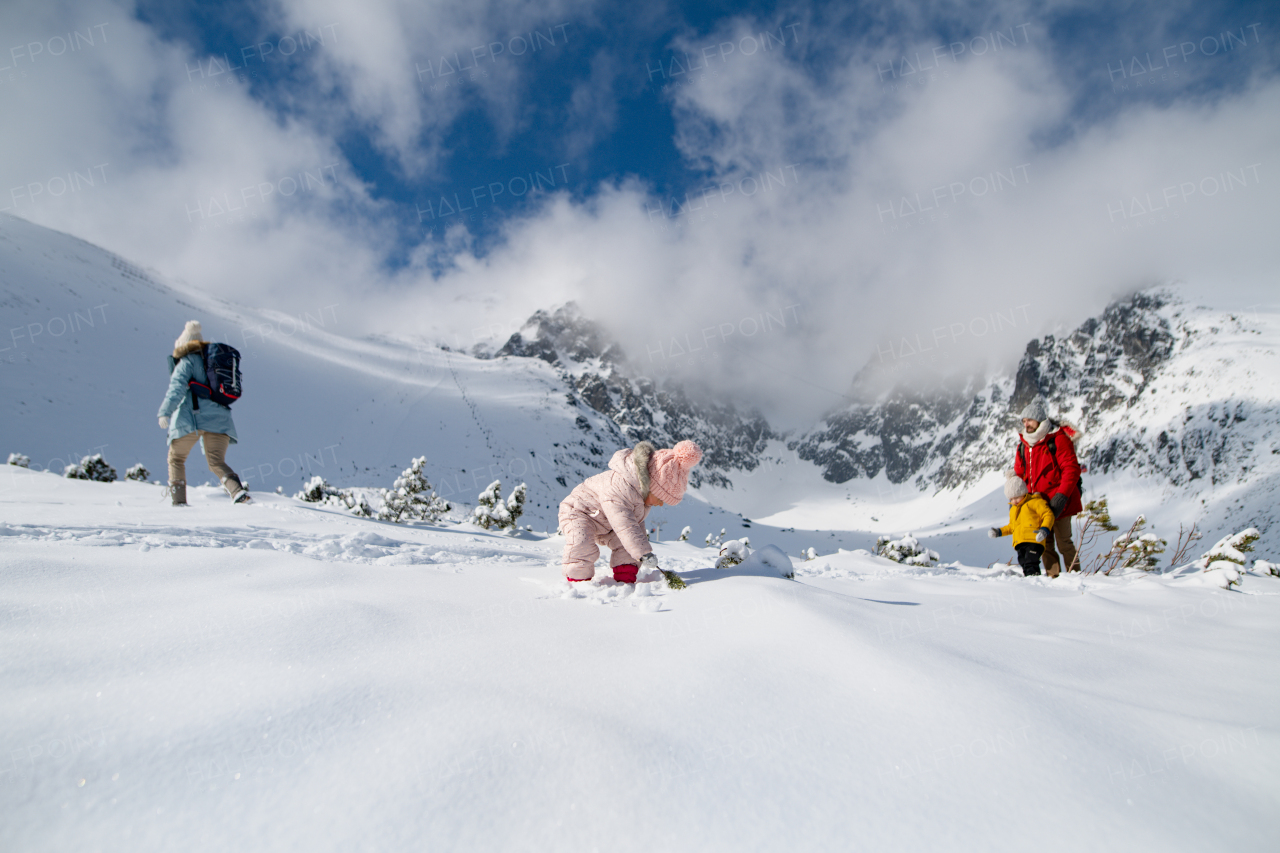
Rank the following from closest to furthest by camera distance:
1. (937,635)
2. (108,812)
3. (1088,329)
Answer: (108,812), (937,635), (1088,329)

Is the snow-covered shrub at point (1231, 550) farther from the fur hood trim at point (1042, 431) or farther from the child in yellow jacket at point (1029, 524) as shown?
the fur hood trim at point (1042, 431)

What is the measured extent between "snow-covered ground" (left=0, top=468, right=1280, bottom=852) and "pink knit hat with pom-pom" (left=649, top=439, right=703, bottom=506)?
1.20m

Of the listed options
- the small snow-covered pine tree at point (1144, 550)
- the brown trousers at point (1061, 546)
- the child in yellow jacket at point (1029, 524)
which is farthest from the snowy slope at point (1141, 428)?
the child in yellow jacket at point (1029, 524)

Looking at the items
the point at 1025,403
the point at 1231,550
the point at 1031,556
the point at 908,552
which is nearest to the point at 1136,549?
the point at 1231,550

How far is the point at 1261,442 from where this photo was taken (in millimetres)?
50156

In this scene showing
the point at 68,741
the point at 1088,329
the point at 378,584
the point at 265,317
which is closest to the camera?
the point at 68,741

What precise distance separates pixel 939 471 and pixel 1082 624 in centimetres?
14293

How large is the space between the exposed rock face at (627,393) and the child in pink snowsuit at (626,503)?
320 feet

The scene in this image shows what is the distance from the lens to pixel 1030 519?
5539 millimetres

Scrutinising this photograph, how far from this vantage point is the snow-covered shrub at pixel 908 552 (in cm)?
848

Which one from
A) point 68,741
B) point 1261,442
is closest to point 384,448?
point 68,741

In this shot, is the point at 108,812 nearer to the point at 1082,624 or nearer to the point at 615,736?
the point at 615,736

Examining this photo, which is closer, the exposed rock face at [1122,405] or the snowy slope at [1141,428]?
the snowy slope at [1141,428]

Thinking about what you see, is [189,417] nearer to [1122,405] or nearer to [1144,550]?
[1144,550]
